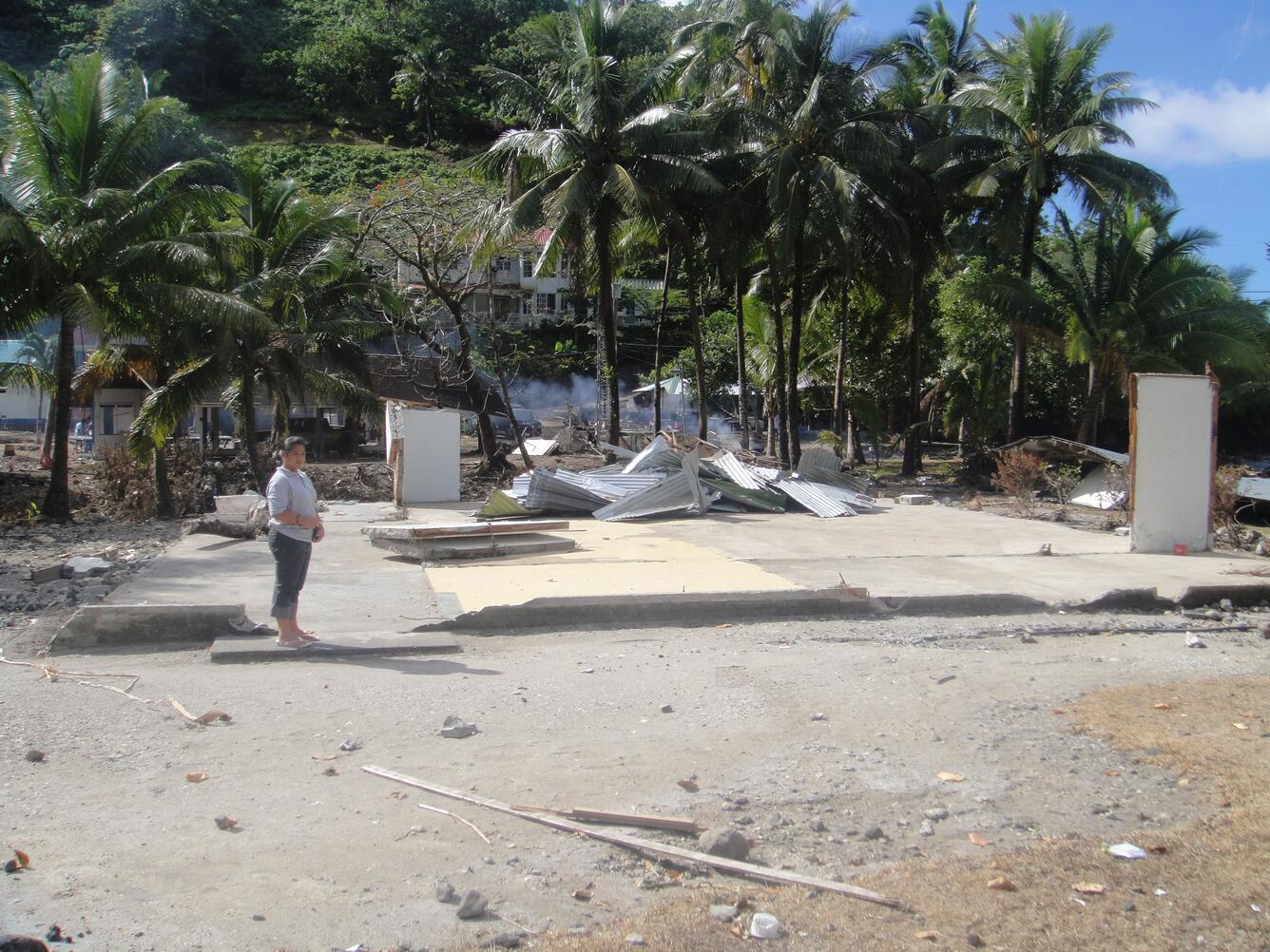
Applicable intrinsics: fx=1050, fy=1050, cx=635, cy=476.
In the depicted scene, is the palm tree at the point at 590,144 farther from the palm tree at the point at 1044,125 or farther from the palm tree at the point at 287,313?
the palm tree at the point at 1044,125

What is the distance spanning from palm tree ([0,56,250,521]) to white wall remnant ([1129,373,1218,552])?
44.8ft

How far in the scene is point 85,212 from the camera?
1638 centimetres

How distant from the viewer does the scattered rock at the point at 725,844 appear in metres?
4.17

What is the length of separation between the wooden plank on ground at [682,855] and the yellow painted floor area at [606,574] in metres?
4.10

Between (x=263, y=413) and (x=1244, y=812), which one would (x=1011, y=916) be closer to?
(x=1244, y=812)

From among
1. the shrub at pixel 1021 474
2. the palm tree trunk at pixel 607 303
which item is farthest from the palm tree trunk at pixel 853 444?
the shrub at pixel 1021 474

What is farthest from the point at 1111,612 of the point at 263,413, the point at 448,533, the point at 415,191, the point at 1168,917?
the point at 263,413

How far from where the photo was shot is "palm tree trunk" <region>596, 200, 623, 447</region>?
78.8ft

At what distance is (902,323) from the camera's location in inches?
1297

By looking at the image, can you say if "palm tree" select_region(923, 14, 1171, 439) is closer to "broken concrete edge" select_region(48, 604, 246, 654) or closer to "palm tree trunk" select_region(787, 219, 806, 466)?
"palm tree trunk" select_region(787, 219, 806, 466)

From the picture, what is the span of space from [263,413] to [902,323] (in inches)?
1002

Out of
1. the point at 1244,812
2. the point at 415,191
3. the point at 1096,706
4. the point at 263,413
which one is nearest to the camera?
the point at 1244,812

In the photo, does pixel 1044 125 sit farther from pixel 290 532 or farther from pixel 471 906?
pixel 471 906

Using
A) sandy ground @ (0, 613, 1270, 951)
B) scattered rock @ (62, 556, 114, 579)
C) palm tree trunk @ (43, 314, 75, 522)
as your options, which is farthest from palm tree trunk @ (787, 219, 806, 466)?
sandy ground @ (0, 613, 1270, 951)
